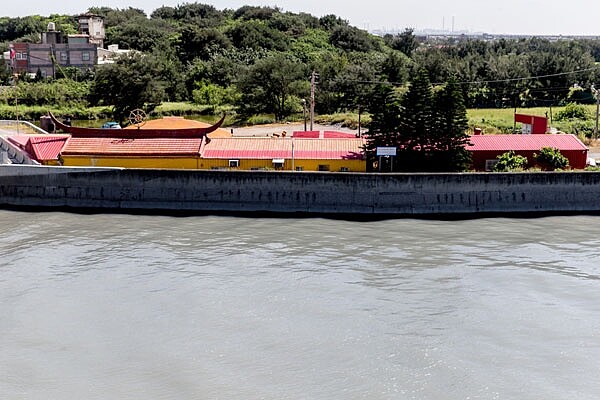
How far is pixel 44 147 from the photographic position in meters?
36.5

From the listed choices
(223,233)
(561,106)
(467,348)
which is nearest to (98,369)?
(467,348)

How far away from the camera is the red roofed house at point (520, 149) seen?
35812 mm

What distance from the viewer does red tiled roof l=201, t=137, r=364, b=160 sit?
35.2 metres

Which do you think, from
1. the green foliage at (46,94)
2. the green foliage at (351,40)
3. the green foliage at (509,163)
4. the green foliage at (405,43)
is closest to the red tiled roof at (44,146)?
the green foliage at (509,163)

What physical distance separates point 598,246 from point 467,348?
1132 centimetres

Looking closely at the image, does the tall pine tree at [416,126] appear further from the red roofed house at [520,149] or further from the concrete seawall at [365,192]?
the red roofed house at [520,149]

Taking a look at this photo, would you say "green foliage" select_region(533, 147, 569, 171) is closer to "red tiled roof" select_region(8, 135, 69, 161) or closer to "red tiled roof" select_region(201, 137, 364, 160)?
"red tiled roof" select_region(201, 137, 364, 160)

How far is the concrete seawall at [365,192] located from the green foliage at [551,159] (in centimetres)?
234

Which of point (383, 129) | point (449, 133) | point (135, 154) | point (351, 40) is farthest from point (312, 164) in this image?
point (351, 40)

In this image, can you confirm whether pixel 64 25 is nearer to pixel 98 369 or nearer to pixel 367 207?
pixel 367 207

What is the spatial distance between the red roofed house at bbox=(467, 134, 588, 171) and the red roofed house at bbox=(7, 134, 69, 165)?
64.5ft

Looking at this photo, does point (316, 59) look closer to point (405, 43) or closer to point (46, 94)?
point (46, 94)

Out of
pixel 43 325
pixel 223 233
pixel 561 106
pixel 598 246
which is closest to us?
pixel 43 325

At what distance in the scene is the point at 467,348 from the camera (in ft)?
61.4
